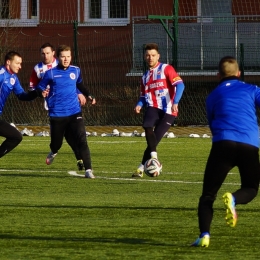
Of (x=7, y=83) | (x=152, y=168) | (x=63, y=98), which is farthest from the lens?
(x=63, y=98)

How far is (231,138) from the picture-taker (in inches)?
346

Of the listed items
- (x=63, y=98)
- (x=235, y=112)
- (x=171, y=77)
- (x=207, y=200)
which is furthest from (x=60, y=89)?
(x=207, y=200)

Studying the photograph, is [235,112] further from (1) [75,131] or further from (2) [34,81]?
(2) [34,81]

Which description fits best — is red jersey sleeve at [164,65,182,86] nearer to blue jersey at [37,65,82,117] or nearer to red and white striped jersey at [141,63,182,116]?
red and white striped jersey at [141,63,182,116]

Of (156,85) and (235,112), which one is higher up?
(235,112)

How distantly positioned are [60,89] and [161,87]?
5.11 ft

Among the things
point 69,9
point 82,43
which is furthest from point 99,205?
point 69,9

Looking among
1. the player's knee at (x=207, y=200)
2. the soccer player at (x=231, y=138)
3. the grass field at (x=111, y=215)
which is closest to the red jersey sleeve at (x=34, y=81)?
the grass field at (x=111, y=215)

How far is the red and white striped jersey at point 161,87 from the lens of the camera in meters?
15.7

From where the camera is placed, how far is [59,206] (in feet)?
38.6

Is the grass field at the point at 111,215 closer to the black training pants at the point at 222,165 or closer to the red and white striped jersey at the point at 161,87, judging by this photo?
the black training pants at the point at 222,165

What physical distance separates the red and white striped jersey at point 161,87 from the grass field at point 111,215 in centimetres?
112

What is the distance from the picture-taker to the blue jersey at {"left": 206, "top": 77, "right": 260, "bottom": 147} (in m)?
8.80

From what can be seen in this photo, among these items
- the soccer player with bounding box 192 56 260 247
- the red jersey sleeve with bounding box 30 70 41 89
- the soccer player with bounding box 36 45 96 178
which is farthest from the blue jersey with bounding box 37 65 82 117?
the soccer player with bounding box 192 56 260 247
